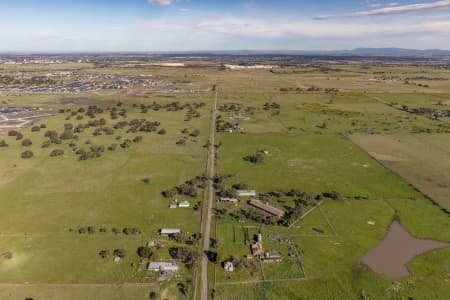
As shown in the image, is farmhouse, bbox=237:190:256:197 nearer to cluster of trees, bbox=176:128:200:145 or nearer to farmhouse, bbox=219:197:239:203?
farmhouse, bbox=219:197:239:203

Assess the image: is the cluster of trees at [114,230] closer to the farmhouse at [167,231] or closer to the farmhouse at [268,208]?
the farmhouse at [167,231]

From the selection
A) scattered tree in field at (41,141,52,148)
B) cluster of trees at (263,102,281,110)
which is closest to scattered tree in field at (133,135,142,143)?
scattered tree in field at (41,141,52,148)

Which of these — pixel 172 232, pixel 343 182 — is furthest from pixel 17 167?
pixel 343 182

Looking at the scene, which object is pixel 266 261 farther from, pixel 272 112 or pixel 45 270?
pixel 272 112

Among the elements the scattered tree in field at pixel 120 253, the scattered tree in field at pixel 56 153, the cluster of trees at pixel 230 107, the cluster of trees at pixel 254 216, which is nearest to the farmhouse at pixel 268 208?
the cluster of trees at pixel 254 216

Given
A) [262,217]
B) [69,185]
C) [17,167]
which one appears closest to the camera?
[262,217]
